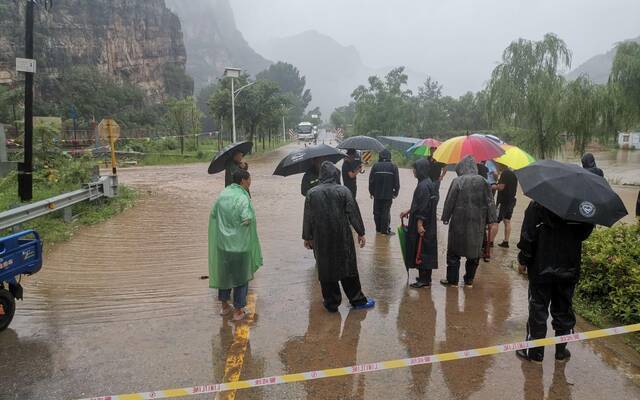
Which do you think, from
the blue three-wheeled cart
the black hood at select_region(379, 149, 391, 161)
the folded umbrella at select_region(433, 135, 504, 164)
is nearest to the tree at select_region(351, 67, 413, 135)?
the black hood at select_region(379, 149, 391, 161)

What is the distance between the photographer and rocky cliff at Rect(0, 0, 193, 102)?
4863 cm

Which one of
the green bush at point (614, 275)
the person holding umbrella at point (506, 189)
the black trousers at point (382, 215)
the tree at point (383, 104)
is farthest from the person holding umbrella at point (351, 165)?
the tree at point (383, 104)

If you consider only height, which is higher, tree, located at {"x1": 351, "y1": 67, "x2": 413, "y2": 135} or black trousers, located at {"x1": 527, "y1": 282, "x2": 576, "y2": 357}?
tree, located at {"x1": 351, "y1": 67, "x2": 413, "y2": 135}

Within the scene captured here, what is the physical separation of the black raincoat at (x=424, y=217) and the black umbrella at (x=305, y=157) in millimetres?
1363

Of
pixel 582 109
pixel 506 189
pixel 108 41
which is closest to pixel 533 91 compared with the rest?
pixel 582 109

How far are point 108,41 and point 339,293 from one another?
226ft

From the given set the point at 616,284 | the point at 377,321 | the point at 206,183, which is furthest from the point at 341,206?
the point at 206,183

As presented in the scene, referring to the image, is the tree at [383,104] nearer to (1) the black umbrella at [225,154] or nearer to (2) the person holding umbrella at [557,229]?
(1) the black umbrella at [225,154]

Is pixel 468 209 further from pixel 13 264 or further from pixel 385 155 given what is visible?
pixel 13 264

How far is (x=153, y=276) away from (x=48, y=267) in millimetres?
1618

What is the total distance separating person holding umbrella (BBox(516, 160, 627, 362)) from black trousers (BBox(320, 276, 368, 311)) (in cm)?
163

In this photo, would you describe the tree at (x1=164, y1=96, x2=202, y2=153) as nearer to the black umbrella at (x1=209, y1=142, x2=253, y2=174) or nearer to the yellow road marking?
the black umbrella at (x1=209, y1=142, x2=253, y2=174)

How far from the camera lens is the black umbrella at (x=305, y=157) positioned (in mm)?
6097

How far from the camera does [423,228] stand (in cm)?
524
